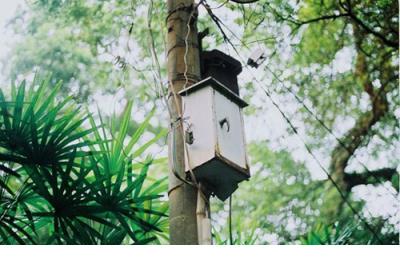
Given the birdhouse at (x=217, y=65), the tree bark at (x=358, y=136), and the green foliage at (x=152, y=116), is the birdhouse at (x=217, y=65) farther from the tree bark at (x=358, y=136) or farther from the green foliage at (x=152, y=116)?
the tree bark at (x=358, y=136)

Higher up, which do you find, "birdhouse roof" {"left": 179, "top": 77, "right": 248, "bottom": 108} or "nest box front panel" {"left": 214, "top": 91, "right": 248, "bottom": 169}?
"birdhouse roof" {"left": 179, "top": 77, "right": 248, "bottom": 108}

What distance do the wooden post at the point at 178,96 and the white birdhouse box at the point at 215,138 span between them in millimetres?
30

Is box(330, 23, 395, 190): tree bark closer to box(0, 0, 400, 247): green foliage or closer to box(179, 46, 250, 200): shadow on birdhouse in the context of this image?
box(0, 0, 400, 247): green foliage

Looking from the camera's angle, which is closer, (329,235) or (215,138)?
(215,138)

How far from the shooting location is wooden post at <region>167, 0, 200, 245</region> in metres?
1.89

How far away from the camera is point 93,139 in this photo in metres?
2.85

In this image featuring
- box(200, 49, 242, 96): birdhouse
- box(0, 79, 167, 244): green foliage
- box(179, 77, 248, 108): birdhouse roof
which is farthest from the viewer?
box(0, 79, 167, 244): green foliage

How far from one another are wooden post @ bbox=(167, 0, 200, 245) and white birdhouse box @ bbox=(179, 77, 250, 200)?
0.03m

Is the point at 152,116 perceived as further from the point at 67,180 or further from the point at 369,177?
the point at 369,177

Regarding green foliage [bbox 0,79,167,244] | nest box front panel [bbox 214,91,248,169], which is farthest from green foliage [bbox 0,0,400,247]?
nest box front panel [bbox 214,91,248,169]

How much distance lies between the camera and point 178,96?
84.4 inches

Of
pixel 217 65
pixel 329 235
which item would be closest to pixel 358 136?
pixel 329 235

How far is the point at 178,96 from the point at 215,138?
0.62 ft
